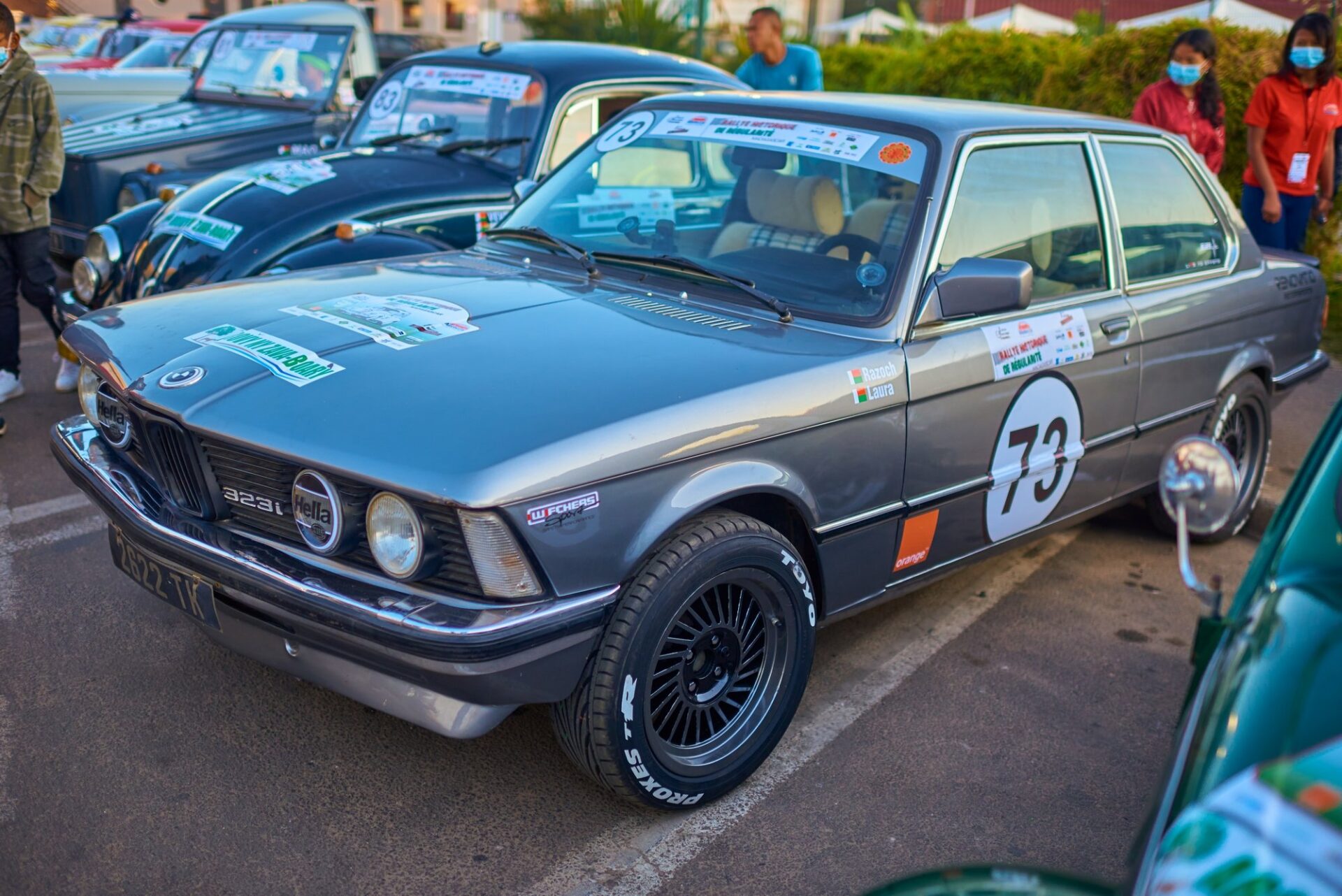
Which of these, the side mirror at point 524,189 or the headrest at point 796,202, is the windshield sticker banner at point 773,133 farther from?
the side mirror at point 524,189

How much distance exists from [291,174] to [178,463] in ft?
10.3

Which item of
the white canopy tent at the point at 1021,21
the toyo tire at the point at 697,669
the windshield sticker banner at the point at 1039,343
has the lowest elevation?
the toyo tire at the point at 697,669

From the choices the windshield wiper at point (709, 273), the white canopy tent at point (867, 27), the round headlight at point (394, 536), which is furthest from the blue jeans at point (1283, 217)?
the white canopy tent at point (867, 27)

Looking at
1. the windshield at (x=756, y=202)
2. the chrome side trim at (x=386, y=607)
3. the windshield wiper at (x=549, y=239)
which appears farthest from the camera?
the windshield wiper at (x=549, y=239)

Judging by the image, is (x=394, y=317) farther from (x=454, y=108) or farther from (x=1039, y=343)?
(x=454, y=108)

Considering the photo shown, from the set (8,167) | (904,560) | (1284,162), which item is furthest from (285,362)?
(1284,162)

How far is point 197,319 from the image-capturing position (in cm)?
311

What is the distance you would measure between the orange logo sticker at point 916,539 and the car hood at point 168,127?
5691 millimetres

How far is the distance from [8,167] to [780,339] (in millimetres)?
4000

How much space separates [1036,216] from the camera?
373 cm

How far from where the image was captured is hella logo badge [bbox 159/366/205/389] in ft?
9.02

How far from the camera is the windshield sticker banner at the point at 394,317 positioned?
9.59 feet

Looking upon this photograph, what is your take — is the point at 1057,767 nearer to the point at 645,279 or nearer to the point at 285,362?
the point at 645,279

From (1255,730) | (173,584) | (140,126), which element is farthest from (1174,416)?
(140,126)
